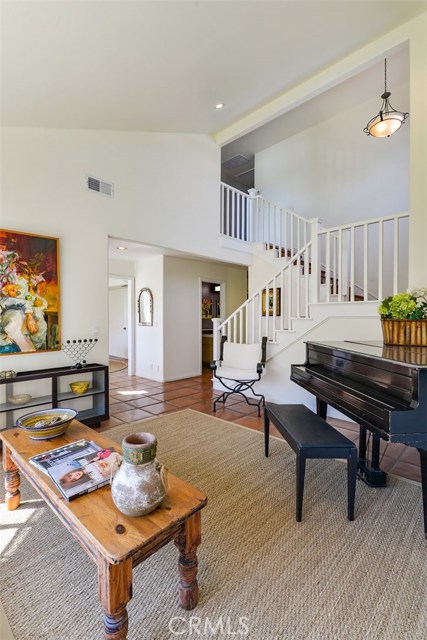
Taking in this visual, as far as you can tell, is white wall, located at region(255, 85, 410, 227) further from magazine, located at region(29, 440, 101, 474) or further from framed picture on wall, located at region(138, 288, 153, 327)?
magazine, located at region(29, 440, 101, 474)

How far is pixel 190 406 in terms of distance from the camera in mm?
4191

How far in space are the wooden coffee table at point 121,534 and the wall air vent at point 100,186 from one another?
3.16 m

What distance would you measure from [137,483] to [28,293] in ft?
8.84

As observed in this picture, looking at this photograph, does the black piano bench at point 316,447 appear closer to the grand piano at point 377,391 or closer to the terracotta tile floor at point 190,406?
the grand piano at point 377,391

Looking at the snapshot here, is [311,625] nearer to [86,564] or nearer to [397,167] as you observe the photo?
[86,564]

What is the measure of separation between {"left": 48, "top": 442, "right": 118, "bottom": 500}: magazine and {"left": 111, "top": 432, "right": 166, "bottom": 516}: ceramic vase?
0.38 feet

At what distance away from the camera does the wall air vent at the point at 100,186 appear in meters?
3.54

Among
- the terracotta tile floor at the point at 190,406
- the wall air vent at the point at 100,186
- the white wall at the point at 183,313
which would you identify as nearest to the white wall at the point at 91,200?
A: the wall air vent at the point at 100,186

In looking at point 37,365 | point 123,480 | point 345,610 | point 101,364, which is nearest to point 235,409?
point 101,364

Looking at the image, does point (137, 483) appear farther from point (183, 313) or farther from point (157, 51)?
point (183, 313)

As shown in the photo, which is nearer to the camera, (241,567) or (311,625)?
(311,625)

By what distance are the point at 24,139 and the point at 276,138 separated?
550 cm

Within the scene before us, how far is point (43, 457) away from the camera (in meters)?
1.55

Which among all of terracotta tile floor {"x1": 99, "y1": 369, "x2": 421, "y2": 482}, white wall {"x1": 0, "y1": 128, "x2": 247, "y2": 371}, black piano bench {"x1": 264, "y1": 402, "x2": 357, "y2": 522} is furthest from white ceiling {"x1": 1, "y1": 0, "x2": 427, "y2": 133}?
terracotta tile floor {"x1": 99, "y1": 369, "x2": 421, "y2": 482}
